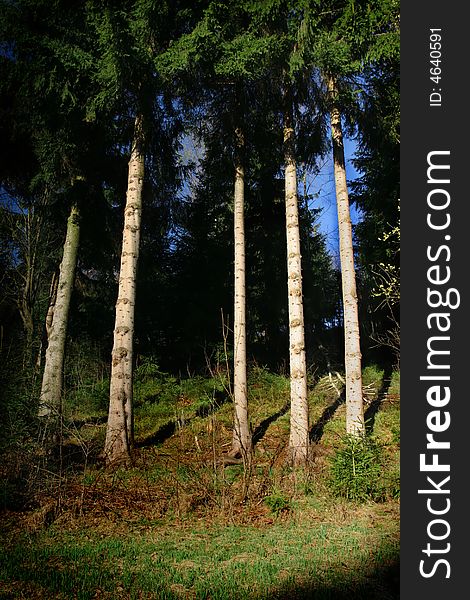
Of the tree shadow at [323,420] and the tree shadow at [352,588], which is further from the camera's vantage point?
the tree shadow at [323,420]

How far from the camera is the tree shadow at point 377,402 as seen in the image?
430 inches

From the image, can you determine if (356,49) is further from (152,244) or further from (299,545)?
(152,244)

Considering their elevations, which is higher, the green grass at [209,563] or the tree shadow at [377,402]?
the tree shadow at [377,402]

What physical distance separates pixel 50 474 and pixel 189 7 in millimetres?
10814

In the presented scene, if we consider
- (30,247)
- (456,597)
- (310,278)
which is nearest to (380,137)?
(310,278)

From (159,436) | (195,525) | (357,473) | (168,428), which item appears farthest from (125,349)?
(357,473)

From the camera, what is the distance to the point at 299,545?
532 cm

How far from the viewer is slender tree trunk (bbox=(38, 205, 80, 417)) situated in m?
10.3

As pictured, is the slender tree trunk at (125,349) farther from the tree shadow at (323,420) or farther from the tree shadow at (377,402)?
the tree shadow at (377,402)

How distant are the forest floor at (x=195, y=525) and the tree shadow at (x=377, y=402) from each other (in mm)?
360

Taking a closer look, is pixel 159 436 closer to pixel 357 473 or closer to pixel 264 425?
pixel 264 425

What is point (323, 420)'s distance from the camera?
463 inches

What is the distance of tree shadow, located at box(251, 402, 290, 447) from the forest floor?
4.2 inches

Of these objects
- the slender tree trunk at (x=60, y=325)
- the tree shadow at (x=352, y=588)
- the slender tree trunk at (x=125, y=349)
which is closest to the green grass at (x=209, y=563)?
the tree shadow at (x=352, y=588)
